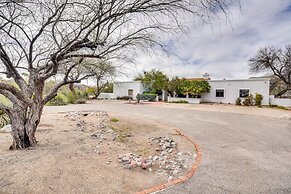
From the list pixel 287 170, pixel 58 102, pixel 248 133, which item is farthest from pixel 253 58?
pixel 287 170

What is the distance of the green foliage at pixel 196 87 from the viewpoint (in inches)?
1114

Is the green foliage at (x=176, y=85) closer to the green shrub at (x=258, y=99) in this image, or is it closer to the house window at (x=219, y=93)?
the house window at (x=219, y=93)

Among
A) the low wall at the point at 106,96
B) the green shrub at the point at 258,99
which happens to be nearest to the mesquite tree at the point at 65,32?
the green shrub at the point at 258,99

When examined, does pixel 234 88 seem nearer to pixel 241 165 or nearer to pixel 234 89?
pixel 234 89

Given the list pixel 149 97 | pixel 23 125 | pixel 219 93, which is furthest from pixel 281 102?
pixel 23 125

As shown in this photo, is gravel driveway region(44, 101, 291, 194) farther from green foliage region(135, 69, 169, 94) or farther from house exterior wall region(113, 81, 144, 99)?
house exterior wall region(113, 81, 144, 99)

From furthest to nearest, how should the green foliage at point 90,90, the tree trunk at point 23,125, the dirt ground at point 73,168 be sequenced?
the green foliage at point 90,90
the tree trunk at point 23,125
the dirt ground at point 73,168

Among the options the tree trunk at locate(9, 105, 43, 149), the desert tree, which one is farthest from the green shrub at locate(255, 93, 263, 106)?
the tree trunk at locate(9, 105, 43, 149)

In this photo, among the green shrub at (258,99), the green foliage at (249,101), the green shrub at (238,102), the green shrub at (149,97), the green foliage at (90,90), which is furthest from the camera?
the green foliage at (90,90)

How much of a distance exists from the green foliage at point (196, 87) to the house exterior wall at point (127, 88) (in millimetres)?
8235

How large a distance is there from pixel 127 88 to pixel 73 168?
32292 mm

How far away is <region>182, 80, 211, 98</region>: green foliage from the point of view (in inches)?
1114

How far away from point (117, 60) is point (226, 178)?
5401 mm

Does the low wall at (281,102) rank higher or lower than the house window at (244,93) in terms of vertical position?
lower
